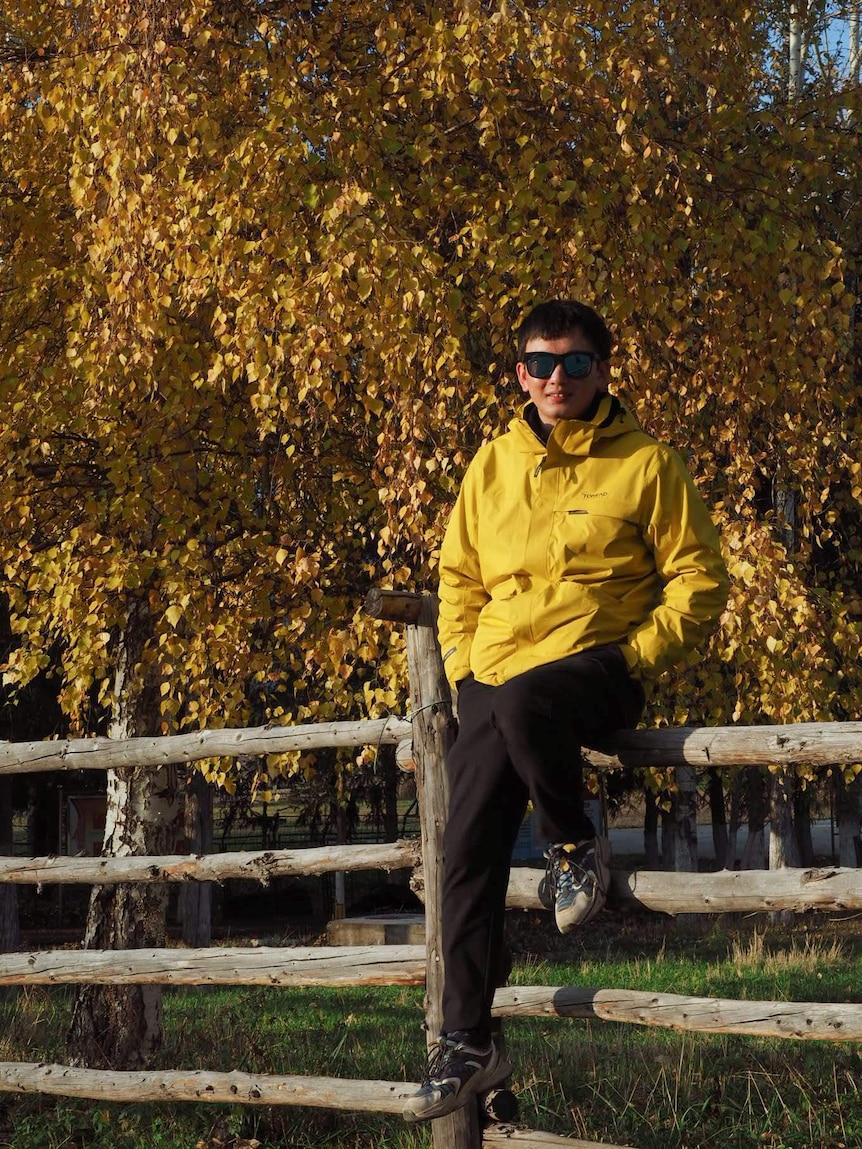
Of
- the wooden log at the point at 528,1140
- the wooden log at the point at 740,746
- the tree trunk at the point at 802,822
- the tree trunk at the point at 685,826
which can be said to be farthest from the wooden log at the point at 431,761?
the tree trunk at the point at 802,822

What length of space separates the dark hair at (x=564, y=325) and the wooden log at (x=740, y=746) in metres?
1.14

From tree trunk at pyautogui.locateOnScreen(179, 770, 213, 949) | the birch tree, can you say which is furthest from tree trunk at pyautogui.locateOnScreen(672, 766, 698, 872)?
the birch tree

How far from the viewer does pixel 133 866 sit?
5.53 m

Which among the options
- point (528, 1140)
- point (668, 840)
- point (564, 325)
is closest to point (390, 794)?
point (668, 840)

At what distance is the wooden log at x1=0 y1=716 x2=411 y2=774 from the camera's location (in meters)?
4.85

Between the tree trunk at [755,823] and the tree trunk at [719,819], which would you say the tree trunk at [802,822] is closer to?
the tree trunk at [755,823]

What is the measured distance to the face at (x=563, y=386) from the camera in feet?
12.9

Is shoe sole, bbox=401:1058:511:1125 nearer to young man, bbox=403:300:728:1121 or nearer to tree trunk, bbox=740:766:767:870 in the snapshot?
young man, bbox=403:300:728:1121

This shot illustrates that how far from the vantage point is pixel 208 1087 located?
5039mm

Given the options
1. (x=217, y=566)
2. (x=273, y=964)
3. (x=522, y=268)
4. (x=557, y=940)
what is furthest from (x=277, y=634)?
(x=557, y=940)

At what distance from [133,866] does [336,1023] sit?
16.9 ft

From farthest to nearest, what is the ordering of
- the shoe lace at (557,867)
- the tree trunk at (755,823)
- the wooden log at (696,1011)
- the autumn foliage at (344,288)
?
the tree trunk at (755,823)
the autumn foliage at (344,288)
the wooden log at (696,1011)
the shoe lace at (557,867)

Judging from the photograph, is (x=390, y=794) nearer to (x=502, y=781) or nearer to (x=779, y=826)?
(x=779, y=826)

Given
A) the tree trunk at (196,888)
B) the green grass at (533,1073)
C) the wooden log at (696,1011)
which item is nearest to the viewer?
the wooden log at (696,1011)
